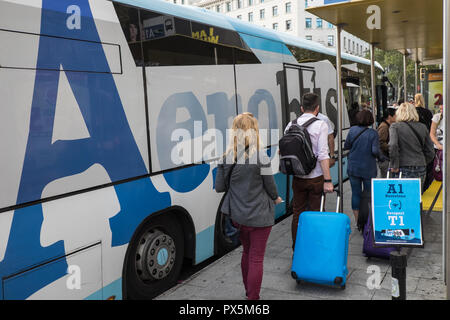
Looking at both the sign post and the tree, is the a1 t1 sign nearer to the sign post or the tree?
the sign post

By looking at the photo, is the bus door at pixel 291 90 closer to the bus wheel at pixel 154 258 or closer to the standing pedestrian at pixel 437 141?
the standing pedestrian at pixel 437 141

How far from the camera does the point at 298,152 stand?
4.90m

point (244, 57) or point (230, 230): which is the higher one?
point (244, 57)

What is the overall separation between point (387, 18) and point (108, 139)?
4.36 meters

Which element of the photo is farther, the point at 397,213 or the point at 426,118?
Answer: the point at 426,118

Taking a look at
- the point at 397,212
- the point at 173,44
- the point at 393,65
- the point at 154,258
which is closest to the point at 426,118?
the point at 397,212

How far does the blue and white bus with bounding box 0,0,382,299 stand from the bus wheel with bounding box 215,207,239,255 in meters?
0.03

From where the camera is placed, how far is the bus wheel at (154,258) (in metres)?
4.30

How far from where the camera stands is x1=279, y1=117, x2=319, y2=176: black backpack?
489 cm

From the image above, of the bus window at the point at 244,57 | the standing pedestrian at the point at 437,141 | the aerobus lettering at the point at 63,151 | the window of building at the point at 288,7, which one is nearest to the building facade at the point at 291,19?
the window of building at the point at 288,7

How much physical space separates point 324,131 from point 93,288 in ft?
9.53

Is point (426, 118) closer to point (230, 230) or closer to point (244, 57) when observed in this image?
point (244, 57)
